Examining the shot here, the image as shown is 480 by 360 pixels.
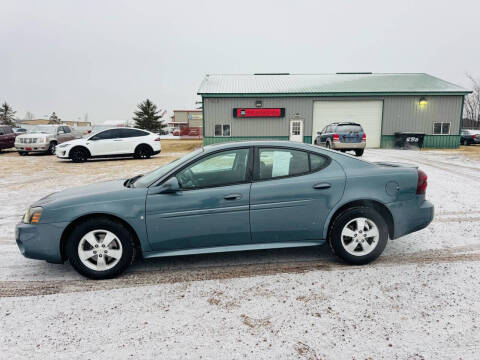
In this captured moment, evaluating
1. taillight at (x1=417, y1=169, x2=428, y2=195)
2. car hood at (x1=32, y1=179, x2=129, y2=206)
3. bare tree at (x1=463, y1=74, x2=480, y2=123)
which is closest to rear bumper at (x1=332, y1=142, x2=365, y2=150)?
taillight at (x1=417, y1=169, x2=428, y2=195)

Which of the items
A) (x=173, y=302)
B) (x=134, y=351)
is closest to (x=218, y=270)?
(x=173, y=302)

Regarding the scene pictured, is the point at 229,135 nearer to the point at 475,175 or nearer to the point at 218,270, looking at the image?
the point at 475,175

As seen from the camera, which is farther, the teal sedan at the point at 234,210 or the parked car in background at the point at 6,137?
the parked car in background at the point at 6,137

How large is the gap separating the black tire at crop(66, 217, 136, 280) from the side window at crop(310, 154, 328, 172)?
7.07 ft

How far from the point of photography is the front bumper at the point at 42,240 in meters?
3.50

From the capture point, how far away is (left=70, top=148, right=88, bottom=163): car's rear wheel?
598 inches

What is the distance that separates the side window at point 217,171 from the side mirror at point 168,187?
0.12 meters

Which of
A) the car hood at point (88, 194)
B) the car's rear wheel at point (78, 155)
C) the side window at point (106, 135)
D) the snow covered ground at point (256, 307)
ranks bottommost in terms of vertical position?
the snow covered ground at point (256, 307)

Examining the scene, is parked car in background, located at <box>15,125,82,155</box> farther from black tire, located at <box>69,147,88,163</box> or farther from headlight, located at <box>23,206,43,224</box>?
headlight, located at <box>23,206,43,224</box>

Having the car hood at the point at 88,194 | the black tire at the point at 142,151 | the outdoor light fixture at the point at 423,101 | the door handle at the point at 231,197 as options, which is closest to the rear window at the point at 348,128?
the black tire at the point at 142,151

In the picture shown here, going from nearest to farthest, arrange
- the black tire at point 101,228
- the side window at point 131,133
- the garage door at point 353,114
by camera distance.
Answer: the black tire at point 101,228 < the side window at point 131,133 < the garage door at point 353,114

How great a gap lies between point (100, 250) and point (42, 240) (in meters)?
0.60

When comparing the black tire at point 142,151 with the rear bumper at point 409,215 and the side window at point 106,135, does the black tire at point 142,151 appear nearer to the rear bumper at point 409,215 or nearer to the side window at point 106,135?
the side window at point 106,135

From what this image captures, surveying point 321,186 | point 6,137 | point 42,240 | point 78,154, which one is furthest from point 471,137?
point 6,137
